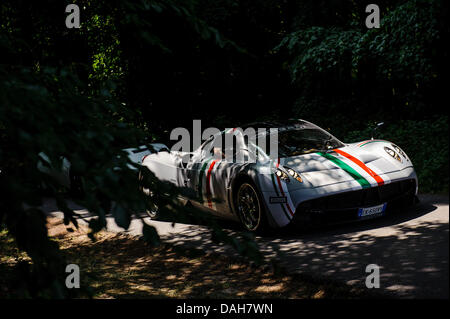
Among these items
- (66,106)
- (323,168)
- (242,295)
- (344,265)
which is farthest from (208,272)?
(66,106)

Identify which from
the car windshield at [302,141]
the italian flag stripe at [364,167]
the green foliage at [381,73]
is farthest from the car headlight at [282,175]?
the green foliage at [381,73]

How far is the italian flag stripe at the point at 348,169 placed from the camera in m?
6.83

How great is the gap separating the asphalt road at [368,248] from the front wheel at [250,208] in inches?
8.6

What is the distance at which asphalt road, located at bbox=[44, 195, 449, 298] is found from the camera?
4902mm

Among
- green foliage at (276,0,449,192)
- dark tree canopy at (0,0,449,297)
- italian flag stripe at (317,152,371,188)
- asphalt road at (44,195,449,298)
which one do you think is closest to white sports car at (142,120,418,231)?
italian flag stripe at (317,152,371,188)

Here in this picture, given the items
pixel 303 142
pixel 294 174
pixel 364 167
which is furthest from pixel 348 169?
pixel 303 142

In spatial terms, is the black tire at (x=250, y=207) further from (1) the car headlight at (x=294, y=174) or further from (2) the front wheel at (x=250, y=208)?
(1) the car headlight at (x=294, y=174)

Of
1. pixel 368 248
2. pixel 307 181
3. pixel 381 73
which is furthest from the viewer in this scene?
pixel 381 73

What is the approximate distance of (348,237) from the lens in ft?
21.5

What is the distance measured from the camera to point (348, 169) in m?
7.02

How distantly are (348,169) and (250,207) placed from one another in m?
1.37

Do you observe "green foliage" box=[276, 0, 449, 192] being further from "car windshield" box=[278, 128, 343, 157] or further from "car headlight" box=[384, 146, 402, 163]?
"car windshield" box=[278, 128, 343, 157]

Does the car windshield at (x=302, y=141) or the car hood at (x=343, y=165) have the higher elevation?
the car windshield at (x=302, y=141)

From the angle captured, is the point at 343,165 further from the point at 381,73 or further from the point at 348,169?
the point at 381,73
